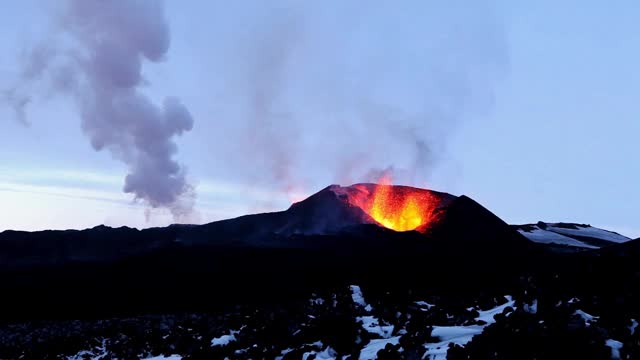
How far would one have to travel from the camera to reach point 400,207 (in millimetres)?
86750

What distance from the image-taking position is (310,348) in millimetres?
15047

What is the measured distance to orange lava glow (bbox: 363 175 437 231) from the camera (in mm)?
85250

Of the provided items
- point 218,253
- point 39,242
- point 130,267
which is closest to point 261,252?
point 218,253

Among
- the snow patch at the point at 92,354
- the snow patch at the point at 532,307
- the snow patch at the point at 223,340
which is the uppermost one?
the snow patch at the point at 532,307

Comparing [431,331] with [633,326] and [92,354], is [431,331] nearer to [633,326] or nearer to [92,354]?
[633,326]

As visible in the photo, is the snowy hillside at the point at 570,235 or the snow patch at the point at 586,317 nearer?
the snow patch at the point at 586,317

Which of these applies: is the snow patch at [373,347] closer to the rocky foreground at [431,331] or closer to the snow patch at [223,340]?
the rocky foreground at [431,331]

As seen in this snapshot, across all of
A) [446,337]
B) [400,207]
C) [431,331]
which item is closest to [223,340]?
[431,331]

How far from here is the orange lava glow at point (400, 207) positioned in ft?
280

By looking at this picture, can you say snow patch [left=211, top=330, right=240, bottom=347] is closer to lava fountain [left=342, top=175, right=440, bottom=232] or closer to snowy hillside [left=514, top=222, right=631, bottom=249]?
lava fountain [left=342, top=175, right=440, bottom=232]

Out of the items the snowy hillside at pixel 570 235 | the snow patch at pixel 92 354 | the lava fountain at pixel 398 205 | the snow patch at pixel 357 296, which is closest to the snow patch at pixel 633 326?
the snow patch at pixel 357 296

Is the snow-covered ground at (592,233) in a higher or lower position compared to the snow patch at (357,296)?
higher

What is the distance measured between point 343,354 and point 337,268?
5294 centimetres

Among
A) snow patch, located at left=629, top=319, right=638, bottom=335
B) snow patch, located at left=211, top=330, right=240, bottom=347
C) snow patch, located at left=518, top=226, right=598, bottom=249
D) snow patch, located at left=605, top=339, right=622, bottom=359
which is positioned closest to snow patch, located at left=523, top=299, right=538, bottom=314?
snow patch, located at left=629, top=319, right=638, bottom=335
